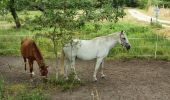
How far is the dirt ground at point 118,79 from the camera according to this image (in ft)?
32.8

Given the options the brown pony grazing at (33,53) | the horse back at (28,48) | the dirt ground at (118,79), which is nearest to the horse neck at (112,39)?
the dirt ground at (118,79)

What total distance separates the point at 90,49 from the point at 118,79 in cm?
125

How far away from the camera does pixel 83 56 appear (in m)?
11.2

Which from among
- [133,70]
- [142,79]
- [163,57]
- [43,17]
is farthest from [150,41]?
[43,17]

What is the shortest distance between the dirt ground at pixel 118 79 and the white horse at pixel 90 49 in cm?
68

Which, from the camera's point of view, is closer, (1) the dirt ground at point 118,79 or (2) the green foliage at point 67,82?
(1) the dirt ground at point 118,79

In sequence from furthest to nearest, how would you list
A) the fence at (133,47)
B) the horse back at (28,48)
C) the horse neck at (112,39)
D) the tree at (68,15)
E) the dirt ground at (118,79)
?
the fence at (133,47)
the horse neck at (112,39)
the horse back at (28,48)
the tree at (68,15)
the dirt ground at (118,79)

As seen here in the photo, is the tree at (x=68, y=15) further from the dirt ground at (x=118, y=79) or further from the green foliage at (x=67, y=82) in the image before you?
the dirt ground at (x=118, y=79)

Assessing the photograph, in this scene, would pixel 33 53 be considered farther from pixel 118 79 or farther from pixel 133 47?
pixel 133 47

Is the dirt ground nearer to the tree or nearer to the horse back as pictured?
the horse back

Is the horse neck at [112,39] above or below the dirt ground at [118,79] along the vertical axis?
above

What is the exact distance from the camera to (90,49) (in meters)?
11.2

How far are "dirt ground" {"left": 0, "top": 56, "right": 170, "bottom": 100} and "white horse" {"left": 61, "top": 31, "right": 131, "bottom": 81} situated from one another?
0.68 metres

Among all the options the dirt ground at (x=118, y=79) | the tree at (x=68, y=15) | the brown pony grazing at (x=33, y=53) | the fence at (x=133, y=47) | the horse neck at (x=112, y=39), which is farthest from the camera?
the fence at (x=133, y=47)
